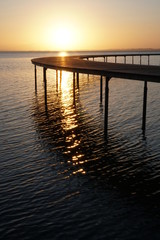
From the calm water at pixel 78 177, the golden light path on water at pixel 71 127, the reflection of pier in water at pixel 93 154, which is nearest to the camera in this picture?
the calm water at pixel 78 177

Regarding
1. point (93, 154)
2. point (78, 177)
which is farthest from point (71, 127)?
point (78, 177)

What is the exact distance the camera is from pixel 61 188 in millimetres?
14961

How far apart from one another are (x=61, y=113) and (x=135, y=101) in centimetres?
1094

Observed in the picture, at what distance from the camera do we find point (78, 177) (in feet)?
53.2

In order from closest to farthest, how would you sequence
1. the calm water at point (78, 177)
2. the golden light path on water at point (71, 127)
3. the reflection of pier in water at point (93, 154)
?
the calm water at point (78, 177) < the reflection of pier in water at point (93, 154) < the golden light path on water at point (71, 127)

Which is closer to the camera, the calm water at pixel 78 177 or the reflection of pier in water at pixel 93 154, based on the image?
the calm water at pixel 78 177

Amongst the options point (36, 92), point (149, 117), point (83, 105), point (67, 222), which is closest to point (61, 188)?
point (67, 222)

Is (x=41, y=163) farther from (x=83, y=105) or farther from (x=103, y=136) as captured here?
(x=83, y=105)

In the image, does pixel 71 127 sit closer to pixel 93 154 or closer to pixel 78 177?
pixel 93 154

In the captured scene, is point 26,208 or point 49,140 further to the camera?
point 49,140

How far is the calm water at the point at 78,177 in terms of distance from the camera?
39.2 ft

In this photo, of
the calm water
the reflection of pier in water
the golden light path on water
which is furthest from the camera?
the golden light path on water

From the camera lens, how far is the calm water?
39.2 ft

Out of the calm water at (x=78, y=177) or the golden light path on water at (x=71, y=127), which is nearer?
the calm water at (x=78, y=177)
